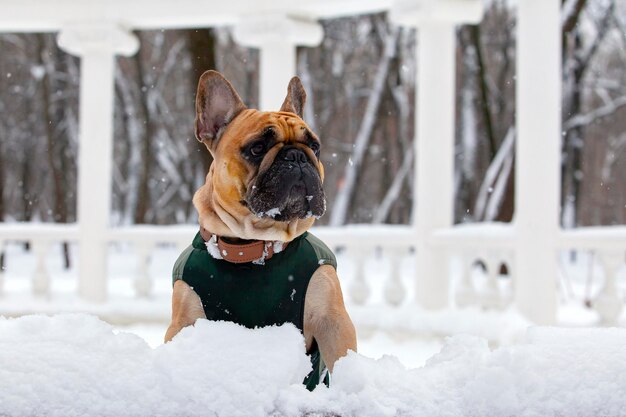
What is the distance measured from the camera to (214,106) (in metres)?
2.88

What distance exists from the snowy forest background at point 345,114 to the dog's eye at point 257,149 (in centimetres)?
1875

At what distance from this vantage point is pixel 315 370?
268 centimetres

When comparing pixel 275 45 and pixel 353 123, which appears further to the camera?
pixel 353 123

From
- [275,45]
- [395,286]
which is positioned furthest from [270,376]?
[275,45]

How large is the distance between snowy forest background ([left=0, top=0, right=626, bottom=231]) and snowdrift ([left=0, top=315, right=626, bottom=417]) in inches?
768

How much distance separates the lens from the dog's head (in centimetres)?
273

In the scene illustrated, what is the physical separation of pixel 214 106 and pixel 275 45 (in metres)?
7.12

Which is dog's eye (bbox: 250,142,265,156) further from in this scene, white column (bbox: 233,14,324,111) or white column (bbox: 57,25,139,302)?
white column (bbox: 57,25,139,302)

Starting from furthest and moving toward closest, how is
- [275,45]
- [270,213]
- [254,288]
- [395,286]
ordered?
[275,45] < [395,286] < [270,213] < [254,288]

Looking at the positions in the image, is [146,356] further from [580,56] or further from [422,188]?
[580,56]

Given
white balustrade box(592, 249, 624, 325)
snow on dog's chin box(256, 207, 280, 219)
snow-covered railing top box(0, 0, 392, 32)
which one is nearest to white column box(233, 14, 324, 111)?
snow-covered railing top box(0, 0, 392, 32)

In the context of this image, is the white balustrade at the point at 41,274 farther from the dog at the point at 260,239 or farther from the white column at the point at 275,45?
the dog at the point at 260,239

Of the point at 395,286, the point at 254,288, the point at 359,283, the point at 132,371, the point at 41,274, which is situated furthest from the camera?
the point at 41,274

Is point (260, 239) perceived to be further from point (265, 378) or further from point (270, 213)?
point (265, 378)
